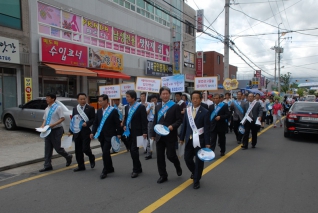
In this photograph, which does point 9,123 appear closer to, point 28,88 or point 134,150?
point 28,88

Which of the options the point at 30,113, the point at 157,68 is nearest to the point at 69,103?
the point at 30,113

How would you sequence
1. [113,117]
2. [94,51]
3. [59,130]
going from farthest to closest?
[94,51] < [59,130] < [113,117]

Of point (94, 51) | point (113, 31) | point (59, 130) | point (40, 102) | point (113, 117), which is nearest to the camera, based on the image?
point (113, 117)

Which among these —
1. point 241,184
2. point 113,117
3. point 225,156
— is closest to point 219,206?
point 241,184

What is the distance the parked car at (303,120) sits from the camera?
9663mm

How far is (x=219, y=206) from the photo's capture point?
13.2 ft

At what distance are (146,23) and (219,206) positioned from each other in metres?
19.5

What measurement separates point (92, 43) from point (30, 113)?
7776 mm

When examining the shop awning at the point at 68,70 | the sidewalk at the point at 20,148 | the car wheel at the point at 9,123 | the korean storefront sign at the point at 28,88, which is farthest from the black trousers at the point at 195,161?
the korean storefront sign at the point at 28,88

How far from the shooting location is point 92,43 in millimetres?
17000

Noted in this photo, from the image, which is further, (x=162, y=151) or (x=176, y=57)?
(x=176, y=57)

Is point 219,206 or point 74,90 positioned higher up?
point 74,90

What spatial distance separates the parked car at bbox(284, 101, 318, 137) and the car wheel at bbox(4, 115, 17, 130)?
1068cm

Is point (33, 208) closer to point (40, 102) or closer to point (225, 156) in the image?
point (225, 156)
